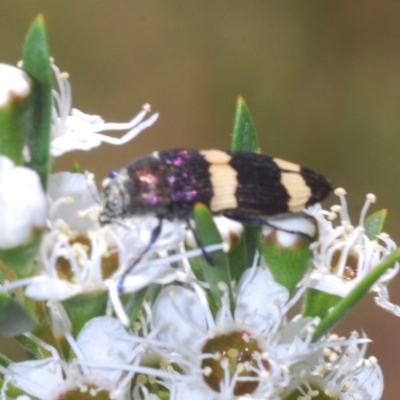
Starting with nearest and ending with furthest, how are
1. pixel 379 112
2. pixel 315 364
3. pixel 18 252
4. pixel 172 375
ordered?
pixel 18 252 → pixel 172 375 → pixel 315 364 → pixel 379 112

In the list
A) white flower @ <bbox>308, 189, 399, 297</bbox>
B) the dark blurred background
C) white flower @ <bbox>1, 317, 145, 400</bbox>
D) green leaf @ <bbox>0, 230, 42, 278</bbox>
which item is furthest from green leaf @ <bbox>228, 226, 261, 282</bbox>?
the dark blurred background

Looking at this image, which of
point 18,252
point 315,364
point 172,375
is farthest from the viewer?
point 315,364

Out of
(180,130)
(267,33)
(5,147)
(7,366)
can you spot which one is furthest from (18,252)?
(267,33)

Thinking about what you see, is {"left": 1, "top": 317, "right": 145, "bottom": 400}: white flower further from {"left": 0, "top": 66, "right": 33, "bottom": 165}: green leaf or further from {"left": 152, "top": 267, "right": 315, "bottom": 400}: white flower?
{"left": 0, "top": 66, "right": 33, "bottom": 165}: green leaf

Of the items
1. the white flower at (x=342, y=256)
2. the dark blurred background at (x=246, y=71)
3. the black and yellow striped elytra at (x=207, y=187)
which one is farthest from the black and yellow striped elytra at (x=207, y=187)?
the dark blurred background at (x=246, y=71)

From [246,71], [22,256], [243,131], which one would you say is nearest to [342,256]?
[243,131]

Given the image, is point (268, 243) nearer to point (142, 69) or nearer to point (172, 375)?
point (172, 375)

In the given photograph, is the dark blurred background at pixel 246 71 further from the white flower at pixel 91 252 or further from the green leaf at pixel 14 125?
the green leaf at pixel 14 125
